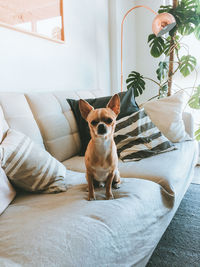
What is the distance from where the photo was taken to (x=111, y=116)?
3.49 ft

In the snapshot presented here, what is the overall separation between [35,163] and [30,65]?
3.40 feet

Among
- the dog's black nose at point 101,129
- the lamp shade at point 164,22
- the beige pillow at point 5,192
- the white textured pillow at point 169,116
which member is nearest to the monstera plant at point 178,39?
the lamp shade at point 164,22

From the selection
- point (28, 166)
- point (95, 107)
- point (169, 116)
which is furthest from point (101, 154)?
point (169, 116)

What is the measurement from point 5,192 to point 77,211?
0.36 m

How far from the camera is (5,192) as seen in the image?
976mm

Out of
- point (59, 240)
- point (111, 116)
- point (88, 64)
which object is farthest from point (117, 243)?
point (88, 64)

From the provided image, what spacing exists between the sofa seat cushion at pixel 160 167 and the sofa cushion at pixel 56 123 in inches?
4.0

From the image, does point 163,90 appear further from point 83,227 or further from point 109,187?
point 83,227

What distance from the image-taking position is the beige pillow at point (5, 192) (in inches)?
36.6

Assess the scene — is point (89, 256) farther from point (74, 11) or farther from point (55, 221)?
point (74, 11)

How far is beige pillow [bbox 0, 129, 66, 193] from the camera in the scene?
1.03 metres

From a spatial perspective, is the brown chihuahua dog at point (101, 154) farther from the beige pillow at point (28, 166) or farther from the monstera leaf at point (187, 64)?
the monstera leaf at point (187, 64)

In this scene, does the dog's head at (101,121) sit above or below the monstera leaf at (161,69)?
below

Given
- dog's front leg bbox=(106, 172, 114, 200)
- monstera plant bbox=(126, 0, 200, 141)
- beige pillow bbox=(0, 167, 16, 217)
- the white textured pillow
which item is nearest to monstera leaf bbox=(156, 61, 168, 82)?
monstera plant bbox=(126, 0, 200, 141)
